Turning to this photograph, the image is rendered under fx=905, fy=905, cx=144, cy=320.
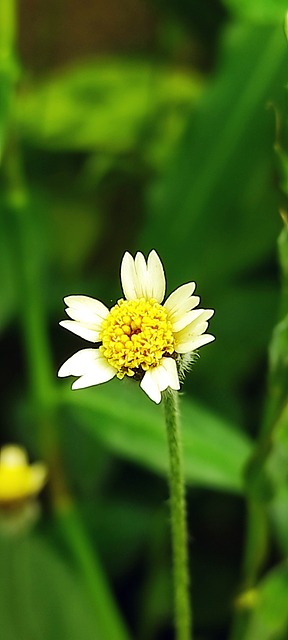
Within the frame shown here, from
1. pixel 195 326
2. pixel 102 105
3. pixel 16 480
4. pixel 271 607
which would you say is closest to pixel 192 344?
pixel 195 326

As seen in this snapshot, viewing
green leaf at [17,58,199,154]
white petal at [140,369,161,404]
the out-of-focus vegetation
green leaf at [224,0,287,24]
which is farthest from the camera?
green leaf at [17,58,199,154]

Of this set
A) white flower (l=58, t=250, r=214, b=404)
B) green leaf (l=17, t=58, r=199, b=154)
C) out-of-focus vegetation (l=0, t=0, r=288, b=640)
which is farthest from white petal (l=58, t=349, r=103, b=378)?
green leaf (l=17, t=58, r=199, b=154)

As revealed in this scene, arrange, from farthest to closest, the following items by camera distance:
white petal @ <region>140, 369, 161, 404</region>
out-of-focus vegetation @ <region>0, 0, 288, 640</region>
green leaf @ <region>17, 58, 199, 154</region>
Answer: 1. green leaf @ <region>17, 58, 199, 154</region>
2. out-of-focus vegetation @ <region>0, 0, 288, 640</region>
3. white petal @ <region>140, 369, 161, 404</region>

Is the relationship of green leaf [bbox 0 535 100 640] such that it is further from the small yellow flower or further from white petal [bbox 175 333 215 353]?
white petal [bbox 175 333 215 353]

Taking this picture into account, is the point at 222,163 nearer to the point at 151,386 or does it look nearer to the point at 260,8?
the point at 260,8

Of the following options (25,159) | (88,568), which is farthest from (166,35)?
(88,568)

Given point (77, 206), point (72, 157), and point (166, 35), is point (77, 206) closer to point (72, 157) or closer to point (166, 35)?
point (72, 157)
